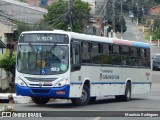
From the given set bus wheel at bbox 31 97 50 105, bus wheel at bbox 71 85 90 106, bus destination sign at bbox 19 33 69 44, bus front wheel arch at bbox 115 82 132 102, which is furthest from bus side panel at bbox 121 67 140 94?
bus destination sign at bbox 19 33 69 44

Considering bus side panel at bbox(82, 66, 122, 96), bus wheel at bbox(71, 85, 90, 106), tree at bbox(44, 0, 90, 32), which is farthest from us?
tree at bbox(44, 0, 90, 32)

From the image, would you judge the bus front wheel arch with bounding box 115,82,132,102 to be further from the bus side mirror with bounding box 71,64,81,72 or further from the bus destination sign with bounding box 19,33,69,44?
the bus destination sign with bounding box 19,33,69,44

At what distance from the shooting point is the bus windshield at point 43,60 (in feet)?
72.5

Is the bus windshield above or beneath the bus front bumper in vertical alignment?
above

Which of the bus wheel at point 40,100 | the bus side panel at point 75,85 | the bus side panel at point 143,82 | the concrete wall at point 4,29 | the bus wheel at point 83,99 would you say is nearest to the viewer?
the bus side panel at point 75,85

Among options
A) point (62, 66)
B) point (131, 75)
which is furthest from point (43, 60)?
point (131, 75)

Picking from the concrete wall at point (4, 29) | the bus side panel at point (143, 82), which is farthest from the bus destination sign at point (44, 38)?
the concrete wall at point (4, 29)

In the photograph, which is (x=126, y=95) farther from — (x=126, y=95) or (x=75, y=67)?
(x=75, y=67)

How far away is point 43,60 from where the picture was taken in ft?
73.2

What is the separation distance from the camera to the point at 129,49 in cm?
2888

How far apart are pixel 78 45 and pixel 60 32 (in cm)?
98

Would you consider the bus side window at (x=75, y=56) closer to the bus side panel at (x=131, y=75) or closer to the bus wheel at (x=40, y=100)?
the bus wheel at (x=40, y=100)

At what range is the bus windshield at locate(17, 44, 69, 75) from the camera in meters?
22.1

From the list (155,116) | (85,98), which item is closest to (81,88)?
(85,98)
